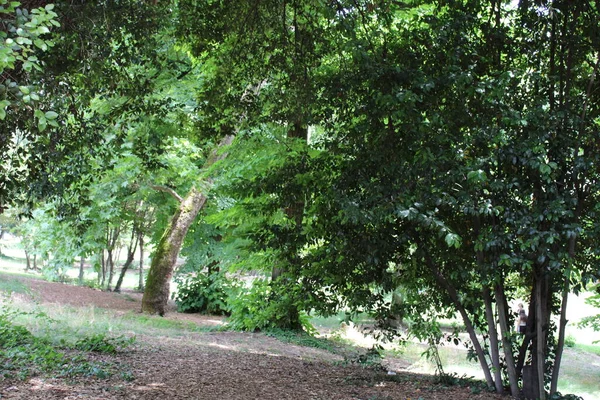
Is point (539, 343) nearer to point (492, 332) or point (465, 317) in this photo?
point (492, 332)

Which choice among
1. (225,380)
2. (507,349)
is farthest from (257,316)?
(507,349)

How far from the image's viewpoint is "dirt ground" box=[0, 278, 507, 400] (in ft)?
18.3

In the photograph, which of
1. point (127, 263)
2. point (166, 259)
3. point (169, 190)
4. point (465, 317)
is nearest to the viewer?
point (465, 317)

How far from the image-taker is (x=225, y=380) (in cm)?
683

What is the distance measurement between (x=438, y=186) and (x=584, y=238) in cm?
189

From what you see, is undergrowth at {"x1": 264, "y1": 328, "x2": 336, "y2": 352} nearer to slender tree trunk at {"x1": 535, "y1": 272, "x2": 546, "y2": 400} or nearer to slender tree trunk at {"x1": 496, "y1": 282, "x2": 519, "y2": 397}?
slender tree trunk at {"x1": 496, "y1": 282, "x2": 519, "y2": 397}

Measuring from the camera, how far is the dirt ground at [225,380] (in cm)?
557

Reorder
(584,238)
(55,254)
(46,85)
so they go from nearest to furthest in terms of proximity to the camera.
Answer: (46,85) < (584,238) < (55,254)

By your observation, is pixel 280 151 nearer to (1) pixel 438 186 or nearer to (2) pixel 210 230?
(1) pixel 438 186

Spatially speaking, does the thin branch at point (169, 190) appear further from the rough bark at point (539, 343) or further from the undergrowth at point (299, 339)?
the rough bark at point (539, 343)

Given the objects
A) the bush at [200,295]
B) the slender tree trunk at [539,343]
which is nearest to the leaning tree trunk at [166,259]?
the bush at [200,295]

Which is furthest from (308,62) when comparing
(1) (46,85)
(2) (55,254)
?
(2) (55,254)

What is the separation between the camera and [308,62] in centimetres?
756

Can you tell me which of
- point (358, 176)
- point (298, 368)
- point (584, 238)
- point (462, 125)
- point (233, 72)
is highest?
point (233, 72)
